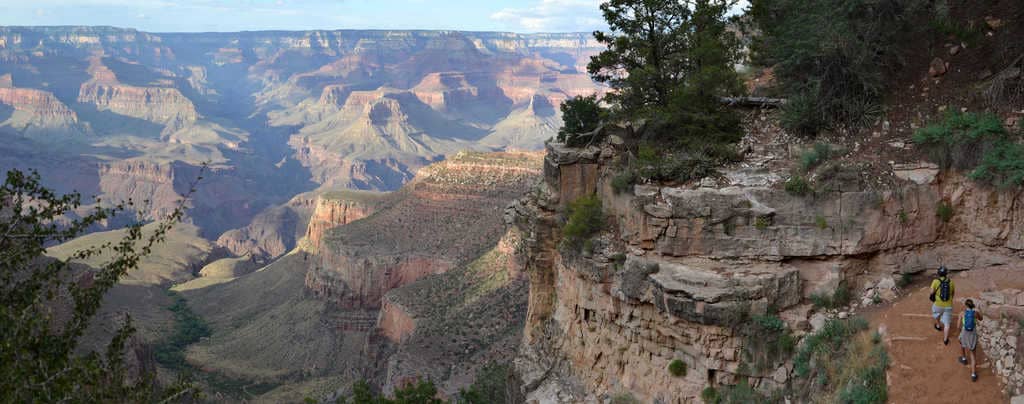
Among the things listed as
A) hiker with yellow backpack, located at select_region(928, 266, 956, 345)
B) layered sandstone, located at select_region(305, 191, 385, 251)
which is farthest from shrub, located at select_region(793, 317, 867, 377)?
layered sandstone, located at select_region(305, 191, 385, 251)

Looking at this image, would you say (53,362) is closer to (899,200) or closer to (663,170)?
(663,170)

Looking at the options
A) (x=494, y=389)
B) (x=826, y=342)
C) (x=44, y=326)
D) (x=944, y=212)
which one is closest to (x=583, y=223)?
(x=826, y=342)

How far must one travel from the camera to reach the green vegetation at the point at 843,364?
15.3m

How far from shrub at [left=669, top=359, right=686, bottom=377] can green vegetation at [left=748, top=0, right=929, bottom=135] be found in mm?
6742

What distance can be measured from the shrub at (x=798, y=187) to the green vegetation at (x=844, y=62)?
3.13 m

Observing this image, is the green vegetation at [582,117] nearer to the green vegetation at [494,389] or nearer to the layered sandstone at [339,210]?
the green vegetation at [494,389]

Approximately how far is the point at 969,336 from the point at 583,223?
9181 millimetres

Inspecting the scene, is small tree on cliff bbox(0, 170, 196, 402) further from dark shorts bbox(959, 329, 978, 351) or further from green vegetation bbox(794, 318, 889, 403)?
dark shorts bbox(959, 329, 978, 351)

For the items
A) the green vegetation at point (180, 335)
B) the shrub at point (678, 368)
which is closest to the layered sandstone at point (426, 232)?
the green vegetation at point (180, 335)

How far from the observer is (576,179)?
915 inches

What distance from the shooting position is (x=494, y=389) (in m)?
30.8

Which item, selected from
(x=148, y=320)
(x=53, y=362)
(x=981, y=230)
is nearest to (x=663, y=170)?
(x=981, y=230)

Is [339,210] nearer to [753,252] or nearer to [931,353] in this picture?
[753,252]

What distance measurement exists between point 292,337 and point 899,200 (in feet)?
173
